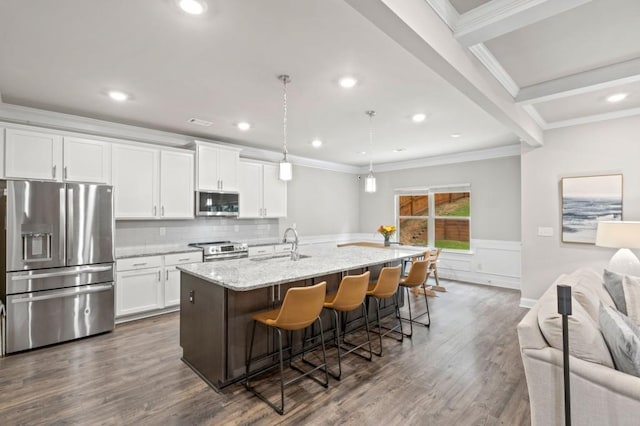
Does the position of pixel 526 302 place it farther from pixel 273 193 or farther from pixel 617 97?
pixel 273 193

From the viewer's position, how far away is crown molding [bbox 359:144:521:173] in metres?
5.77

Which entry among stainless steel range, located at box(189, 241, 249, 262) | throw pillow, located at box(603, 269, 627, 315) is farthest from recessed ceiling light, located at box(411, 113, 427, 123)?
stainless steel range, located at box(189, 241, 249, 262)

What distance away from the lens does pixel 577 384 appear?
5.25 feet

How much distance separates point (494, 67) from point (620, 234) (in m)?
2.29

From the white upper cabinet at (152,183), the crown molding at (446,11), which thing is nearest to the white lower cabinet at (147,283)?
the white upper cabinet at (152,183)

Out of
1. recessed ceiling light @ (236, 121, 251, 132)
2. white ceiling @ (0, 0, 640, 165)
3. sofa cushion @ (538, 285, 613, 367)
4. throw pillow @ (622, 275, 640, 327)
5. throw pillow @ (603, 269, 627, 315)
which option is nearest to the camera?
sofa cushion @ (538, 285, 613, 367)

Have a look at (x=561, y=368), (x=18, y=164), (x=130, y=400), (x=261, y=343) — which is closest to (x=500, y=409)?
(x=561, y=368)

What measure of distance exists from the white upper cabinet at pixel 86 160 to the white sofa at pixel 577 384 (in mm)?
4634

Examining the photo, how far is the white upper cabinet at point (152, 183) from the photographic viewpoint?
13.5ft

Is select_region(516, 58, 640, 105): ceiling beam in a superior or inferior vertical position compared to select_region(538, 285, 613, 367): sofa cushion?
superior

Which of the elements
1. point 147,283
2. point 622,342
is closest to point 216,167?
point 147,283

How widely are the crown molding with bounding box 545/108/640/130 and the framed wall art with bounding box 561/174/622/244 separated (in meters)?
0.71

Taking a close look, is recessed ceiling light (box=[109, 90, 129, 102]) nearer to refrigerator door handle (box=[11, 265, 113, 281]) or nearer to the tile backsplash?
the tile backsplash

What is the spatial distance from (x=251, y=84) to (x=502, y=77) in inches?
91.1
